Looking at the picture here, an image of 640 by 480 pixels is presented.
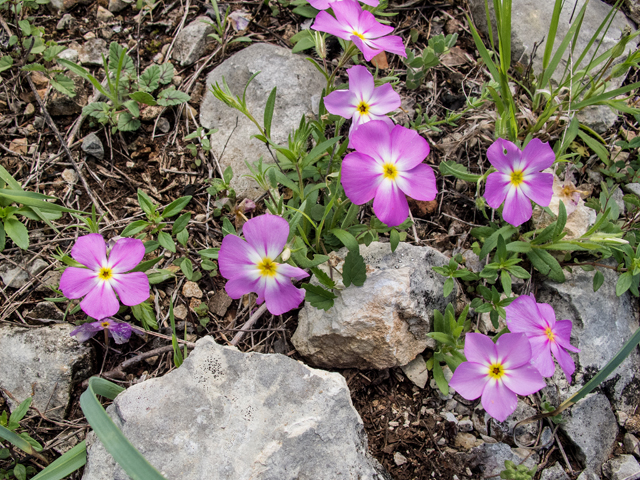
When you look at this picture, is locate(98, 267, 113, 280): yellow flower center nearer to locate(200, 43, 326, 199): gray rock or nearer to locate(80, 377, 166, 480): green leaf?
locate(80, 377, 166, 480): green leaf

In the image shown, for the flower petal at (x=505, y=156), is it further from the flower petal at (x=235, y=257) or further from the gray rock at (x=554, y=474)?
the gray rock at (x=554, y=474)

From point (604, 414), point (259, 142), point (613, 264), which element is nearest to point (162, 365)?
point (259, 142)

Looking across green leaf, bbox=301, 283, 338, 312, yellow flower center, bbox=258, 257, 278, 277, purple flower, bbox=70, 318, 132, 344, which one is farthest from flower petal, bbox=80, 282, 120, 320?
green leaf, bbox=301, 283, 338, 312

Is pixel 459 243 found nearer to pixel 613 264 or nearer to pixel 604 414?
pixel 613 264

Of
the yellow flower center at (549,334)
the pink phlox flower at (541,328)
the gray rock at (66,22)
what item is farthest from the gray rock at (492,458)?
the gray rock at (66,22)

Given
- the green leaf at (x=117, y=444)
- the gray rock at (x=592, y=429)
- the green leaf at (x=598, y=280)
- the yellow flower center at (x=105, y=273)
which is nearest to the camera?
the green leaf at (x=117, y=444)

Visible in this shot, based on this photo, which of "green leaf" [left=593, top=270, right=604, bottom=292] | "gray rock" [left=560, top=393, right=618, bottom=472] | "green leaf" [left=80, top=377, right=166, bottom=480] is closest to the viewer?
"green leaf" [left=80, top=377, right=166, bottom=480]
